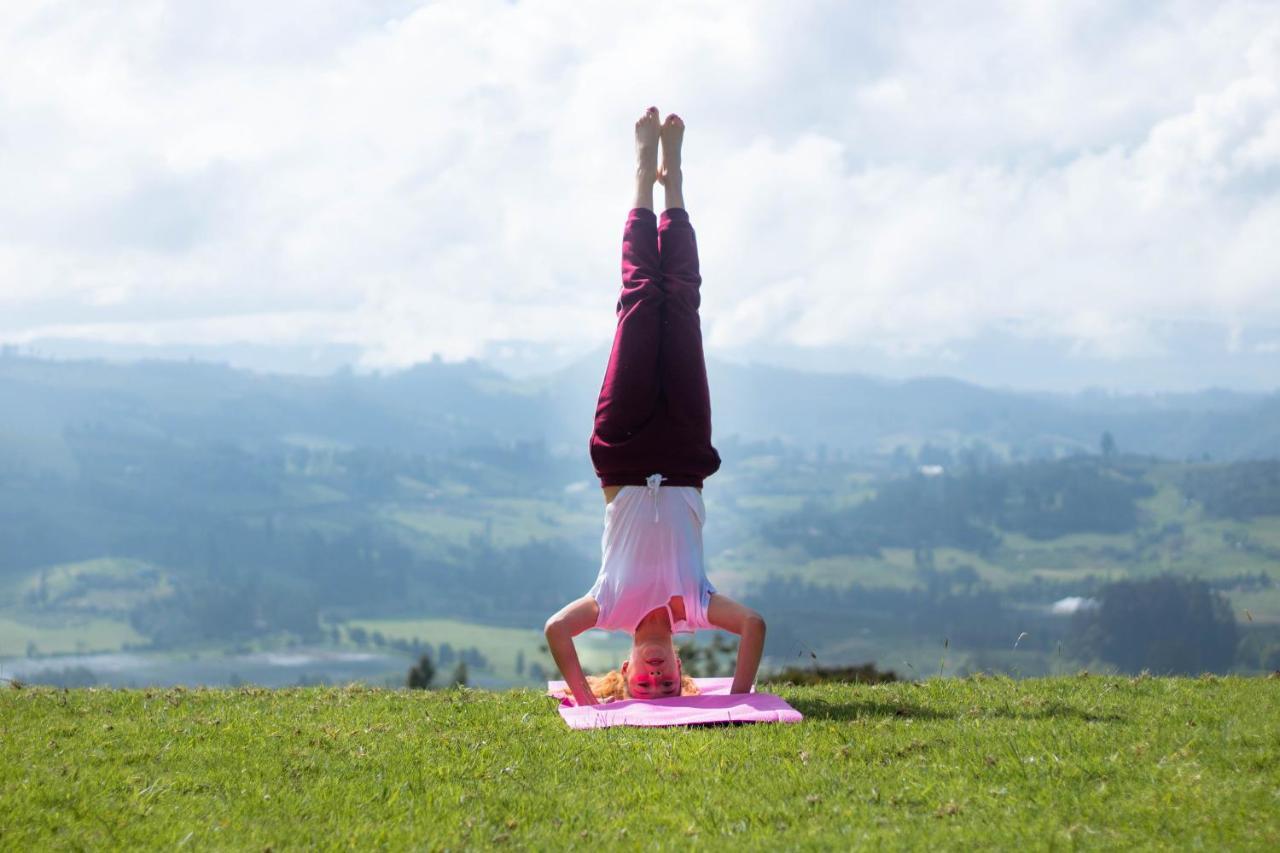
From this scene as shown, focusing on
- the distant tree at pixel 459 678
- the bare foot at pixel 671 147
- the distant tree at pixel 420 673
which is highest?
the bare foot at pixel 671 147

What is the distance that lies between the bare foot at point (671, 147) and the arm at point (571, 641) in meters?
3.24

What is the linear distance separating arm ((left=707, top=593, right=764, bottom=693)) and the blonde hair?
0.46m

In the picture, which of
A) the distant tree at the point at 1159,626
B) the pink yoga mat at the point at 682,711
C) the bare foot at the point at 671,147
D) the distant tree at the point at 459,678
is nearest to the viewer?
the pink yoga mat at the point at 682,711

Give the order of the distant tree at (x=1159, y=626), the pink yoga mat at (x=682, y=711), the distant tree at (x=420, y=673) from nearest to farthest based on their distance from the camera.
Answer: the pink yoga mat at (x=682, y=711) → the distant tree at (x=420, y=673) → the distant tree at (x=1159, y=626)

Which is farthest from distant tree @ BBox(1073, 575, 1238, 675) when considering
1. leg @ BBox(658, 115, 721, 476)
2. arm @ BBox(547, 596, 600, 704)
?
arm @ BBox(547, 596, 600, 704)

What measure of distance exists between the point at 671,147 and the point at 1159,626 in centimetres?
14325

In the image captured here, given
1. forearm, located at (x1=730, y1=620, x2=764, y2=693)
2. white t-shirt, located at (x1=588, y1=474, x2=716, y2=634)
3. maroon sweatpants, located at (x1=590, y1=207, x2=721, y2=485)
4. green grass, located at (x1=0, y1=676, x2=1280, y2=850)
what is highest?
maroon sweatpants, located at (x1=590, y1=207, x2=721, y2=485)

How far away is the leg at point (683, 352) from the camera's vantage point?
9.20m

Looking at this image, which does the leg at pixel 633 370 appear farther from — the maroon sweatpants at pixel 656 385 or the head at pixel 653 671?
the head at pixel 653 671

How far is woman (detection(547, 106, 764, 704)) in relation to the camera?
8.87 metres

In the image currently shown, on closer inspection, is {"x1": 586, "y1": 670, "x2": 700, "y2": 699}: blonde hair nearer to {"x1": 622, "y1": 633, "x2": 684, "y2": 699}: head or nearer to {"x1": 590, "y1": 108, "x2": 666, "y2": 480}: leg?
{"x1": 622, "y1": 633, "x2": 684, "y2": 699}: head

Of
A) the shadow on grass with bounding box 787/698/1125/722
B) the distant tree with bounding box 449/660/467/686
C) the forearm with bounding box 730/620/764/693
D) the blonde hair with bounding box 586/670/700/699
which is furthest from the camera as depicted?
the distant tree with bounding box 449/660/467/686

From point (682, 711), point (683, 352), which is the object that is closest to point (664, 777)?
point (682, 711)

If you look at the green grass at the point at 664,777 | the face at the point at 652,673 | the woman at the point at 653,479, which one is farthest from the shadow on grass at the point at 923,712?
the face at the point at 652,673
